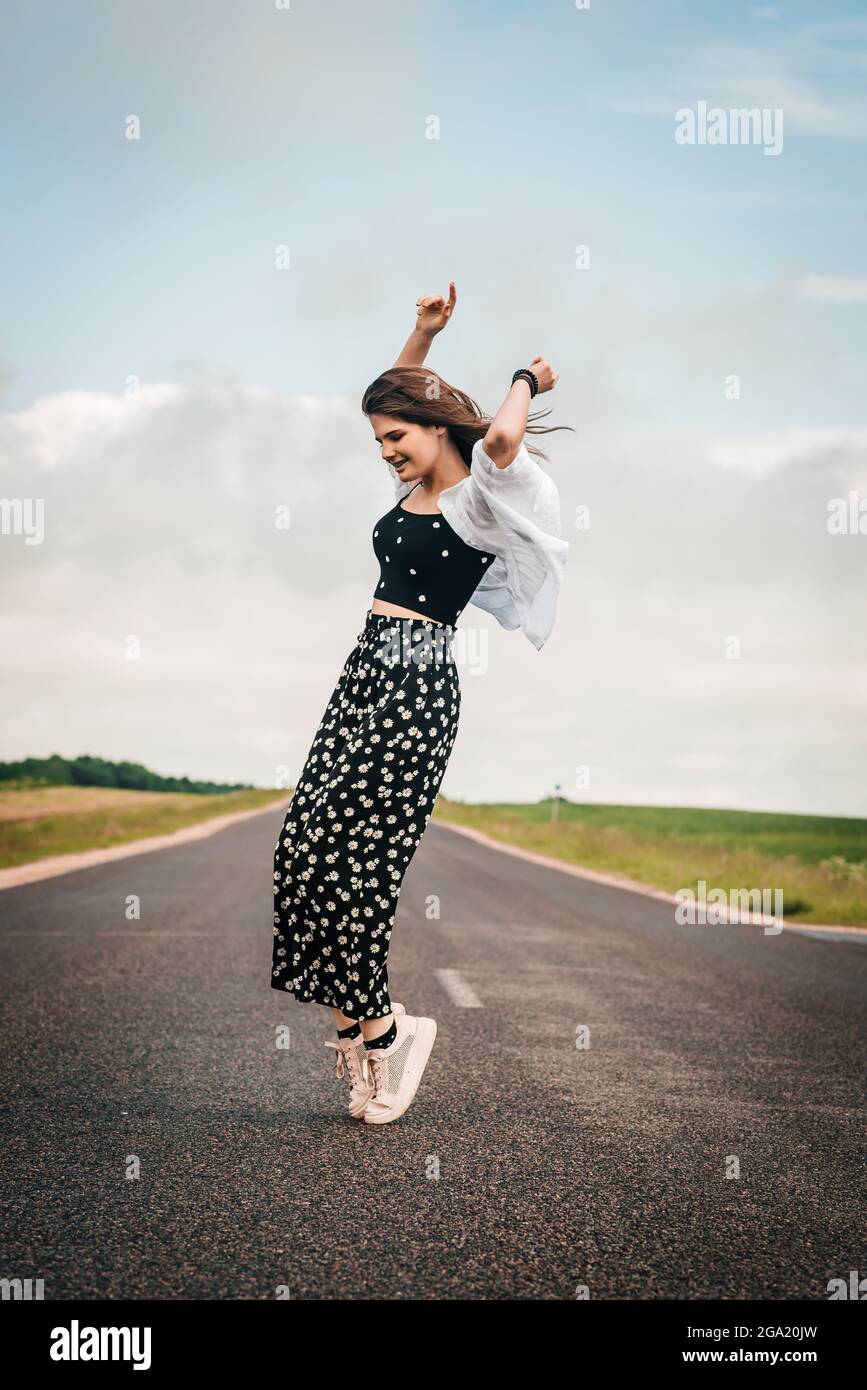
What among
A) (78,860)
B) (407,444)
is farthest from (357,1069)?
(78,860)

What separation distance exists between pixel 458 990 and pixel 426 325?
12.7 ft

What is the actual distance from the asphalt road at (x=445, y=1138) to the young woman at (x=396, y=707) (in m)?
0.42

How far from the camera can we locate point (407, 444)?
3.52 m

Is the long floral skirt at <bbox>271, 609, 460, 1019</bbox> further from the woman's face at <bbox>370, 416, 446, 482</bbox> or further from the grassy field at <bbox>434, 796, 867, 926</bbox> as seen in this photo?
the grassy field at <bbox>434, 796, 867, 926</bbox>

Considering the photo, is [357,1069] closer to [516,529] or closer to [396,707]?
[396,707]

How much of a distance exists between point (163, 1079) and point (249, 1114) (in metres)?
0.56

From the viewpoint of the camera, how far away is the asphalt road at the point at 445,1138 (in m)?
2.41

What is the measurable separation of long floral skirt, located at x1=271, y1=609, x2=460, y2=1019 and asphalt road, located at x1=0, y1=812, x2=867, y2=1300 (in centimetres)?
52

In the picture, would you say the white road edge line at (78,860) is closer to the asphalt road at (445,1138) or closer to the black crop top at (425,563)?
the asphalt road at (445,1138)

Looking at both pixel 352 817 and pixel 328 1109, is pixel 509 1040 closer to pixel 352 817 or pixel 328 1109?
pixel 328 1109

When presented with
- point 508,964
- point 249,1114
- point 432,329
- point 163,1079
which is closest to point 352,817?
point 249,1114

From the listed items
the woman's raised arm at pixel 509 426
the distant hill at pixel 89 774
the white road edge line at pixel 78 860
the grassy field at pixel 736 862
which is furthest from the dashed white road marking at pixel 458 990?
the distant hill at pixel 89 774

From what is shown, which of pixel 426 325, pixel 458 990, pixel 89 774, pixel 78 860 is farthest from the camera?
pixel 89 774
